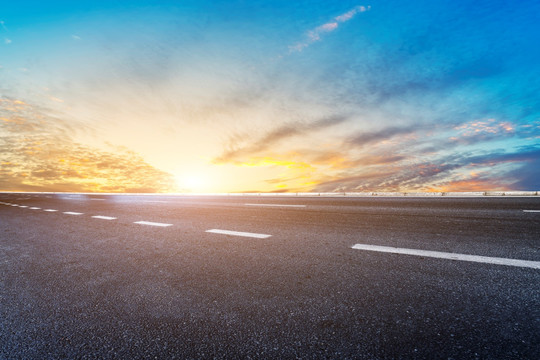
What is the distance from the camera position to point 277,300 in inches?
80.0

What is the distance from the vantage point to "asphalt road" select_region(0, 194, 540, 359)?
148cm

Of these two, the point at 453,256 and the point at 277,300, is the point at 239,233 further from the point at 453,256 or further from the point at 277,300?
the point at 453,256

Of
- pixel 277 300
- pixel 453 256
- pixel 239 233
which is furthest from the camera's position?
pixel 239 233

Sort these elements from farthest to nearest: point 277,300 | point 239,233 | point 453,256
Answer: point 239,233, point 453,256, point 277,300

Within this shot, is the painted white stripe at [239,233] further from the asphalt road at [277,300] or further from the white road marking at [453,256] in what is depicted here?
the white road marking at [453,256]

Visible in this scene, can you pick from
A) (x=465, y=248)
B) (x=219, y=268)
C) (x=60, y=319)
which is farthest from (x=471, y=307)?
(x=60, y=319)

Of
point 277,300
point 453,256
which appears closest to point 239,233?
point 277,300

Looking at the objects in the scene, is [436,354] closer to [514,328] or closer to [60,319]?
[514,328]

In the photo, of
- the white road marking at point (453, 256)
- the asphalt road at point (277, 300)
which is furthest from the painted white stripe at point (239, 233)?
the white road marking at point (453, 256)

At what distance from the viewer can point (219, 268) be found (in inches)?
112

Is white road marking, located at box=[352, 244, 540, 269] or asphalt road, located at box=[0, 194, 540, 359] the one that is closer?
asphalt road, located at box=[0, 194, 540, 359]

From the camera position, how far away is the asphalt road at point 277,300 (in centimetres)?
148

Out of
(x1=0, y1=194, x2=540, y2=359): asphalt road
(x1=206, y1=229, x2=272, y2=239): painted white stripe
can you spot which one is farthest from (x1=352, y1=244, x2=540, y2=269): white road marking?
(x1=206, y1=229, x2=272, y2=239): painted white stripe

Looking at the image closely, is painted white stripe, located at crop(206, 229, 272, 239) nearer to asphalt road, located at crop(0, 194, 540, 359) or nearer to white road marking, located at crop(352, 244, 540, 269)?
asphalt road, located at crop(0, 194, 540, 359)
